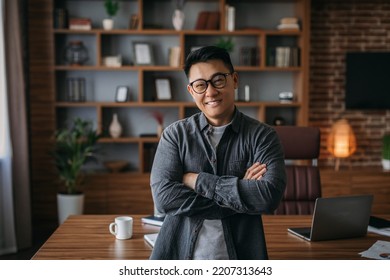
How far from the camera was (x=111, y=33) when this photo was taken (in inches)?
173

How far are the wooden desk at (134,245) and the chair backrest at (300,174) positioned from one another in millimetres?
535

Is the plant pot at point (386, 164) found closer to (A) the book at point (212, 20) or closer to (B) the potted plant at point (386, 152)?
(B) the potted plant at point (386, 152)

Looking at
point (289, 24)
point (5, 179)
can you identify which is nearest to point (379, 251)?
point (5, 179)

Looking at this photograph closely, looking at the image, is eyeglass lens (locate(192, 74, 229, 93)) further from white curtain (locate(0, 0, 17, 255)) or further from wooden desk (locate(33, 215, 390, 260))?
white curtain (locate(0, 0, 17, 255))

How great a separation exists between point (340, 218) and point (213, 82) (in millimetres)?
755

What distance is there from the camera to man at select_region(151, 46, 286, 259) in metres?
1.37

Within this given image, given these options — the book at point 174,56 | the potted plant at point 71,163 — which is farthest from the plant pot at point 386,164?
the potted plant at point 71,163

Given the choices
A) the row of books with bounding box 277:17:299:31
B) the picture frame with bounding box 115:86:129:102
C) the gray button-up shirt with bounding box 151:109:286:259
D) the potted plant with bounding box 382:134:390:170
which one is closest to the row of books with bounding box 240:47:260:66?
the row of books with bounding box 277:17:299:31

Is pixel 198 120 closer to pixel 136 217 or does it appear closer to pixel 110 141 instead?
pixel 136 217

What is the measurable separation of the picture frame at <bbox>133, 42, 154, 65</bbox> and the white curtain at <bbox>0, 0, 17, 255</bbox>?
46.6 inches

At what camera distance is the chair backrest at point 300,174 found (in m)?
2.54

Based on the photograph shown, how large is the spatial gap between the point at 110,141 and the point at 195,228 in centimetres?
314

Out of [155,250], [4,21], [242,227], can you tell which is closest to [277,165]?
[242,227]

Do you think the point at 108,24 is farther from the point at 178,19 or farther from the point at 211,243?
the point at 211,243
